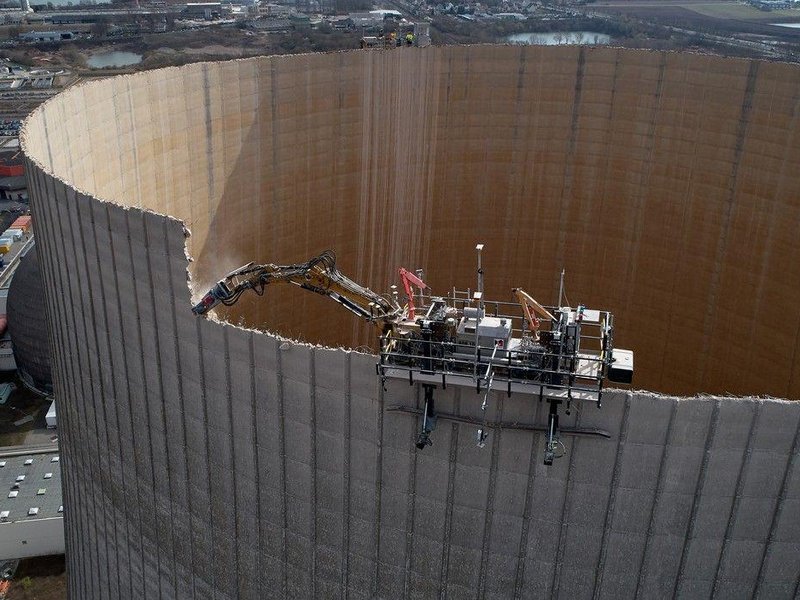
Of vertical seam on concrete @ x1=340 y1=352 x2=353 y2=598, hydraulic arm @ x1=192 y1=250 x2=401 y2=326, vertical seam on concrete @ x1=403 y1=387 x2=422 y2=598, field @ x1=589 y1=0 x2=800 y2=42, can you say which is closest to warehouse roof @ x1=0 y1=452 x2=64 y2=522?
hydraulic arm @ x1=192 y1=250 x2=401 y2=326

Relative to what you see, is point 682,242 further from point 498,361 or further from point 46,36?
point 46,36

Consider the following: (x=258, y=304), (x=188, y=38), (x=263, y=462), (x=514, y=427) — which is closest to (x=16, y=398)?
(x=258, y=304)

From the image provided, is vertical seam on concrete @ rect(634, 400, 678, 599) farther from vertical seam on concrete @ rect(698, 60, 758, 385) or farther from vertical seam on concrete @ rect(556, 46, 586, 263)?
vertical seam on concrete @ rect(556, 46, 586, 263)

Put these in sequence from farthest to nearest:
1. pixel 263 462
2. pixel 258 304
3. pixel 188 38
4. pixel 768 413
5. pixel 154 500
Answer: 1. pixel 188 38
2. pixel 258 304
3. pixel 154 500
4. pixel 263 462
5. pixel 768 413

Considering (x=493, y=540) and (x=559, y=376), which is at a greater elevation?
→ (x=559, y=376)

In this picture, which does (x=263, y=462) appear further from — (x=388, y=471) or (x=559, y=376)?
(x=559, y=376)

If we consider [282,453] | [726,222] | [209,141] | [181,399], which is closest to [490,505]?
[282,453]

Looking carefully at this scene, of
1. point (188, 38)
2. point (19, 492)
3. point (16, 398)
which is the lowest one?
point (16, 398)
